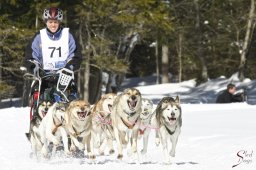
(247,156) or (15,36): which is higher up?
(15,36)

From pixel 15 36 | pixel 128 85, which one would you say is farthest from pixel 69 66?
pixel 128 85

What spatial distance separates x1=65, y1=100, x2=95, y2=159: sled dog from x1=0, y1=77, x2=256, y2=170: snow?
210 millimetres

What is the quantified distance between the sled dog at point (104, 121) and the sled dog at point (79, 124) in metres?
0.83

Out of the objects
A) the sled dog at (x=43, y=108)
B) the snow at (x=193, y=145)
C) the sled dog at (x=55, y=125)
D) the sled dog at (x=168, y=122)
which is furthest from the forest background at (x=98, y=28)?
the sled dog at (x=168, y=122)

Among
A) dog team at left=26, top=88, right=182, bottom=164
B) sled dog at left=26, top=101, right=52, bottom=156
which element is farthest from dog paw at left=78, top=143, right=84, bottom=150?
sled dog at left=26, top=101, right=52, bottom=156

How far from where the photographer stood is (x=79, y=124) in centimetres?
766

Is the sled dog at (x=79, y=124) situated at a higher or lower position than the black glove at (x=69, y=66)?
lower

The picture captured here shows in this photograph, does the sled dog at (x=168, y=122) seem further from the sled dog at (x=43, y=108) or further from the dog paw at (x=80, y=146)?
the sled dog at (x=43, y=108)

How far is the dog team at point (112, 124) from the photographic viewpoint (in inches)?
296

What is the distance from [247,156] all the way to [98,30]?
60.4ft

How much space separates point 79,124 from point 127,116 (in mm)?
586

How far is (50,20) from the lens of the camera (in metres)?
8.55

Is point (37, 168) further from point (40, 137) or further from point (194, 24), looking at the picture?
point (194, 24)

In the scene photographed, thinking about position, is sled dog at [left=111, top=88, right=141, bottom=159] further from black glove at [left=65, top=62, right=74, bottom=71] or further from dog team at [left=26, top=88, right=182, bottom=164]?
black glove at [left=65, top=62, right=74, bottom=71]
